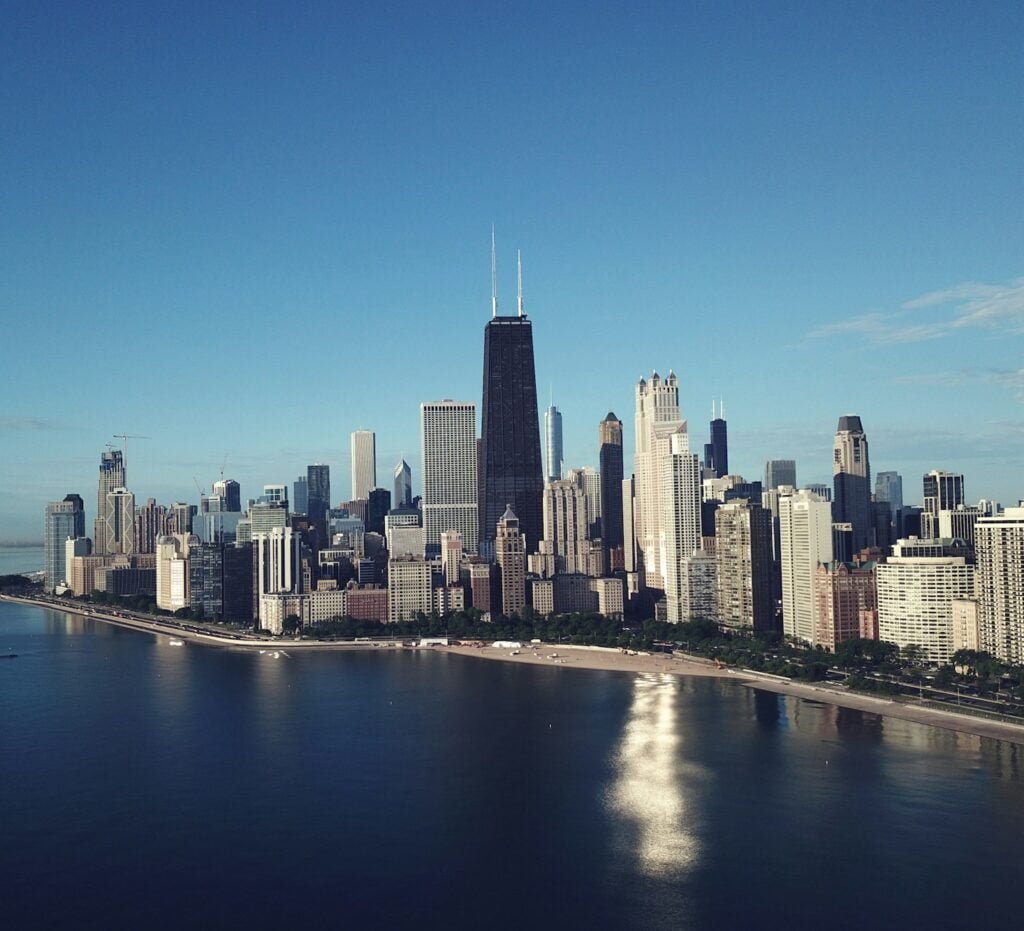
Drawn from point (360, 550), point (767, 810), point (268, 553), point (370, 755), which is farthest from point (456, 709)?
point (360, 550)

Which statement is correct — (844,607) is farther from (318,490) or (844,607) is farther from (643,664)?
(318,490)

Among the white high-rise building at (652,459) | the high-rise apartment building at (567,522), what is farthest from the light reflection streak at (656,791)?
the high-rise apartment building at (567,522)

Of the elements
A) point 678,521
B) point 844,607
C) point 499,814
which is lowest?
point 499,814

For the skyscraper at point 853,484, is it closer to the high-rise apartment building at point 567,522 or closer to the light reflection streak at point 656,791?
the high-rise apartment building at point 567,522

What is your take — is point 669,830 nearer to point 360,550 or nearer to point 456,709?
point 456,709

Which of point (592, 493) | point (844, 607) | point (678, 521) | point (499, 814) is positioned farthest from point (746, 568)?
point (592, 493)

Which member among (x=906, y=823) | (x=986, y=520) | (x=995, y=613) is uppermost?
(x=986, y=520)

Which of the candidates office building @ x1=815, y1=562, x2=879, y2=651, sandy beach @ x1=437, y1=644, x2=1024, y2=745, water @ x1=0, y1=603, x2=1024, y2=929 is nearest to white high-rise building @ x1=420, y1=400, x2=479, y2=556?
sandy beach @ x1=437, y1=644, x2=1024, y2=745
